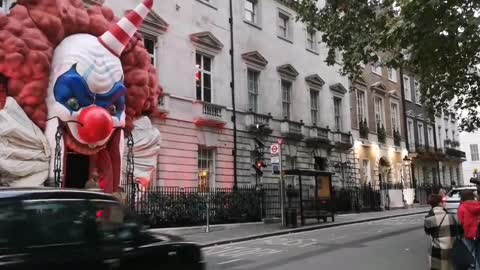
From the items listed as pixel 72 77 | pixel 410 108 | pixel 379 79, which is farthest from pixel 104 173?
pixel 410 108

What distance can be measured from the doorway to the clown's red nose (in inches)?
76.5

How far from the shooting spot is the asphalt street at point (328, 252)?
38.7 ft

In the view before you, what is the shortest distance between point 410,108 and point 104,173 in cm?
3628

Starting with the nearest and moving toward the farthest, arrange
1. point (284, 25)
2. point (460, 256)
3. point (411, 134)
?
point (460, 256)
point (284, 25)
point (411, 134)

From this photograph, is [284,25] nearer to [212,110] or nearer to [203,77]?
[203,77]

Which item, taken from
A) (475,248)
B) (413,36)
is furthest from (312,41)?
(475,248)

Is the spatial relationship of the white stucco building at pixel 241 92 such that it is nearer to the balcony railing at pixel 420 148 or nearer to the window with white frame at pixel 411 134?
the window with white frame at pixel 411 134

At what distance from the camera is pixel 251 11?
30.6 m

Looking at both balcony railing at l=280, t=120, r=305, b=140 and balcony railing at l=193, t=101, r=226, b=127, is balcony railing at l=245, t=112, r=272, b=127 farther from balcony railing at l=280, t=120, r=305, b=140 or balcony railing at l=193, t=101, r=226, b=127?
balcony railing at l=193, t=101, r=226, b=127

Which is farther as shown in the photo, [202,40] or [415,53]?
[202,40]

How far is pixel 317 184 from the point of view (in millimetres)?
25156

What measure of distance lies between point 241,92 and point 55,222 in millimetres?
23179

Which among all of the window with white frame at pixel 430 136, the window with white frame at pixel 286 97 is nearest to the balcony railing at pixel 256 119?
the window with white frame at pixel 286 97

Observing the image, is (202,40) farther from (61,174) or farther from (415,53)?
(415,53)
